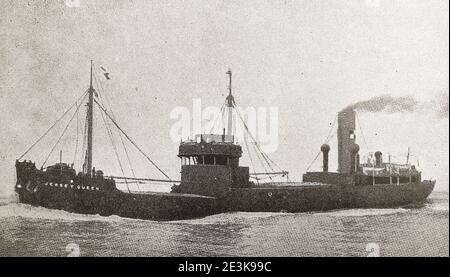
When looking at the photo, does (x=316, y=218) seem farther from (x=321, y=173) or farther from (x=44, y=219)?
(x=44, y=219)

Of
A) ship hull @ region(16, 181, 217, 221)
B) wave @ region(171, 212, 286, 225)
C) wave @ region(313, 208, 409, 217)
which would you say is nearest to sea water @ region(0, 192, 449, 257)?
wave @ region(171, 212, 286, 225)

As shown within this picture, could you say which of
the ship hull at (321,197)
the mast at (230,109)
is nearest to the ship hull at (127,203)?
the ship hull at (321,197)

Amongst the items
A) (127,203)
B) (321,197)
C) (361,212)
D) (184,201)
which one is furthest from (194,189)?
(361,212)

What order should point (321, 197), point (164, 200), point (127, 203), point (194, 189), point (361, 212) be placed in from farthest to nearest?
point (321, 197) → point (361, 212) → point (194, 189) → point (127, 203) → point (164, 200)

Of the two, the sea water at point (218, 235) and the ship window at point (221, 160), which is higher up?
the ship window at point (221, 160)

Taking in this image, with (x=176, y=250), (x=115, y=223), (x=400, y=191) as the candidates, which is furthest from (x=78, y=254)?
(x=400, y=191)

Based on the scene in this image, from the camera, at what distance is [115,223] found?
14562mm

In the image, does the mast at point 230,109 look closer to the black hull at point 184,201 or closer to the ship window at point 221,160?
the ship window at point 221,160

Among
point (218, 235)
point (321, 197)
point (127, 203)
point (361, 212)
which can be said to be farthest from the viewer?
point (321, 197)

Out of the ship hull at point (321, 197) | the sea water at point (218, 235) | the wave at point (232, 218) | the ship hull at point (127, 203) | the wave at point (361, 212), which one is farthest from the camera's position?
the wave at point (361, 212)

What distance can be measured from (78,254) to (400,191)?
16.7 metres

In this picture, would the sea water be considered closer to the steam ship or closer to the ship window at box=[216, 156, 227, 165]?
the steam ship

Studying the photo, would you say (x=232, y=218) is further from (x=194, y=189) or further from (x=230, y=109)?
(x=230, y=109)
